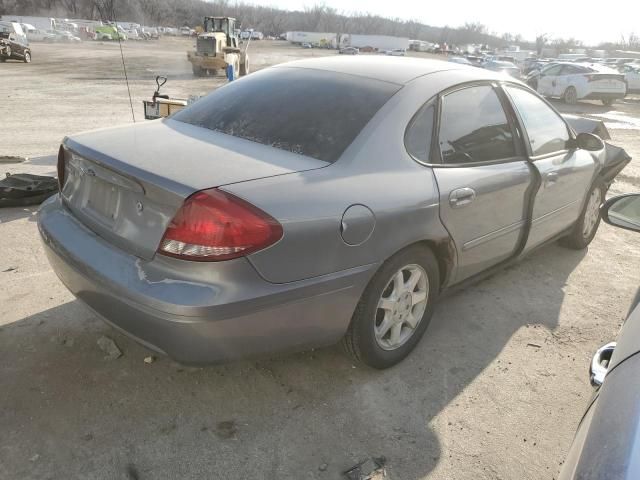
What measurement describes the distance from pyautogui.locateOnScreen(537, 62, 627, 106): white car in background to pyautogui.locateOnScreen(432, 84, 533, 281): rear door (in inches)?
732

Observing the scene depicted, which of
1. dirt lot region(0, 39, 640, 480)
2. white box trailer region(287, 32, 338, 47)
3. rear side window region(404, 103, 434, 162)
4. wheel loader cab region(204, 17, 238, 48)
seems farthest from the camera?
white box trailer region(287, 32, 338, 47)

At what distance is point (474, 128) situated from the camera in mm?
3150

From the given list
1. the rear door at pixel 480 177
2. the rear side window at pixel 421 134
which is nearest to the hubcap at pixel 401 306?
the rear door at pixel 480 177

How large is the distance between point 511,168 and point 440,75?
2.47 feet

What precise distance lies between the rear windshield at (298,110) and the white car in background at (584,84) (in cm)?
1928

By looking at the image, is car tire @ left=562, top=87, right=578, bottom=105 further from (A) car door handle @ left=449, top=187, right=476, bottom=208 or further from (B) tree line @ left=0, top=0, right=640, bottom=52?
(B) tree line @ left=0, top=0, right=640, bottom=52

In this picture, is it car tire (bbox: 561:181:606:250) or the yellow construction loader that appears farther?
the yellow construction loader

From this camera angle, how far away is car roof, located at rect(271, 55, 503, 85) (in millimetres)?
2990

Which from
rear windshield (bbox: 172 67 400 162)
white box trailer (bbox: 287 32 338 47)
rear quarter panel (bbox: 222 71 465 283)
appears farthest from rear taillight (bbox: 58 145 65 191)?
white box trailer (bbox: 287 32 338 47)

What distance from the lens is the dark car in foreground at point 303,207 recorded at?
6.81 feet

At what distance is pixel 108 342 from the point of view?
2.93m

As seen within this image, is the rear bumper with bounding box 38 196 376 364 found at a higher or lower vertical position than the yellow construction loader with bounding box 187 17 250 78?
higher

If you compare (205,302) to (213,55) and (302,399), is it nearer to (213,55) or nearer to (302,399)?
(302,399)

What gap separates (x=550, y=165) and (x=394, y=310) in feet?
5.74
